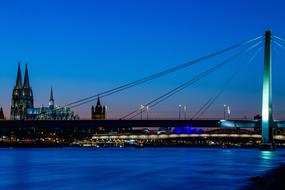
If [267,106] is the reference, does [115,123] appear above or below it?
below

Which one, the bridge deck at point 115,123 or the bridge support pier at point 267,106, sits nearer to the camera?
the bridge support pier at point 267,106

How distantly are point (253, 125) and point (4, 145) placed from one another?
83569 millimetres

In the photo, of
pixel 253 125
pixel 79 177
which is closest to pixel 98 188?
pixel 79 177

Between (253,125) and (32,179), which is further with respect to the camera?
(253,125)

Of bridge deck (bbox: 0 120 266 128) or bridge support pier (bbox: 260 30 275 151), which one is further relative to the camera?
bridge deck (bbox: 0 120 266 128)

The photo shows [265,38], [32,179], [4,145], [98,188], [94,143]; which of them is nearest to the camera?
[98,188]

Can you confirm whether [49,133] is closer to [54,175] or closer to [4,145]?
[4,145]

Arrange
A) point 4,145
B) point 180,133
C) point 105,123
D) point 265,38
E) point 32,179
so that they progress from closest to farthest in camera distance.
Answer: point 32,179 < point 265,38 < point 105,123 < point 180,133 < point 4,145

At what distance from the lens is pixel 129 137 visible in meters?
164

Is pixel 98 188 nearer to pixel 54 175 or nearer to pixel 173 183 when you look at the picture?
pixel 173 183

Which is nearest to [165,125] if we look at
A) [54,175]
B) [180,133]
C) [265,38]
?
[265,38]

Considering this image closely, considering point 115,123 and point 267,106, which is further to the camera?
point 115,123

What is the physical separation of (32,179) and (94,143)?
473 feet

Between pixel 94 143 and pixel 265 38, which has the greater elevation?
pixel 265 38
